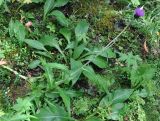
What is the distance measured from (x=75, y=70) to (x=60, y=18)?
64 cm

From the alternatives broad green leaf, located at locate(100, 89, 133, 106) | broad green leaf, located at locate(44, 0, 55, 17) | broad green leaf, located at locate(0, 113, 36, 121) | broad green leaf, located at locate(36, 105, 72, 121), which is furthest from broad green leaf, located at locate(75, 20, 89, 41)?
broad green leaf, located at locate(0, 113, 36, 121)

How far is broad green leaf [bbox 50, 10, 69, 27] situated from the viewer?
410 centimetres

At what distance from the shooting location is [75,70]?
12.3 ft

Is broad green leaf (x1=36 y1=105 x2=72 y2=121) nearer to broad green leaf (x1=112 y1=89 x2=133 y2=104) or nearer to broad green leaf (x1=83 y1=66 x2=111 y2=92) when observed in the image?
broad green leaf (x1=83 y1=66 x2=111 y2=92)

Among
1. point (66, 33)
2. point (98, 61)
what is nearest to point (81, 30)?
point (66, 33)

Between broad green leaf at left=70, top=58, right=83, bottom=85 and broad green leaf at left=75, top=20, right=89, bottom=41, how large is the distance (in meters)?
0.33

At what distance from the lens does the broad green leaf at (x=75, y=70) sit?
3.70m

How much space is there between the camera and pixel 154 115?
157 inches

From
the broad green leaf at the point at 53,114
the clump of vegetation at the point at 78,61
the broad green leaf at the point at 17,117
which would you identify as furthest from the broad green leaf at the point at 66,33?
the broad green leaf at the point at 17,117

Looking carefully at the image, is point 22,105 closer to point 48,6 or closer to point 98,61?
point 98,61

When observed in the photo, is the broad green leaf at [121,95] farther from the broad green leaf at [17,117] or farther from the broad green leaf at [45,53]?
the broad green leaf at [17,117]

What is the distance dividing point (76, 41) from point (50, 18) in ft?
1.33

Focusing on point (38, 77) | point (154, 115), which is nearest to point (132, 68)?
point (154, 115)

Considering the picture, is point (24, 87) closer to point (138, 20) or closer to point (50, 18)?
point (50, 18)
